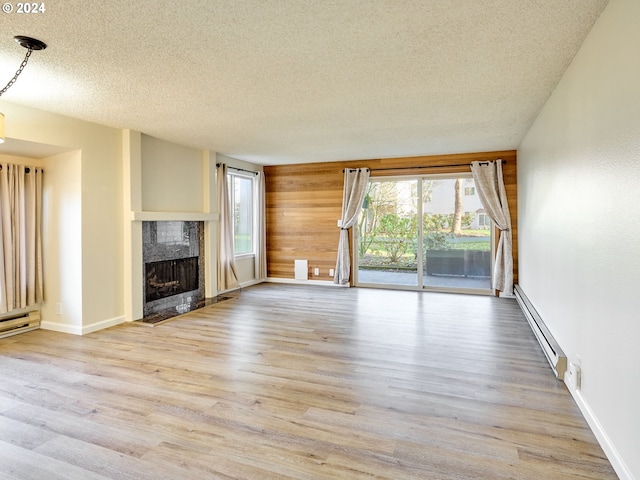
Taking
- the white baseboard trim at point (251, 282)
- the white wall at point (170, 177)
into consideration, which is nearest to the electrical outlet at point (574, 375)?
the white wall at point (170, 177)

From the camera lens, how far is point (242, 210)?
746 cm

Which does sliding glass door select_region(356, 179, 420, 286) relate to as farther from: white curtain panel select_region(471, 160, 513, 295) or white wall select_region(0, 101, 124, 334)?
white wall select_region(0, 101, 124, 334)

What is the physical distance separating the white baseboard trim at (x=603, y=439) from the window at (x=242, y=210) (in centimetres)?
585

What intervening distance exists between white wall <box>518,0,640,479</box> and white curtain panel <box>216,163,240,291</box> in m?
5.01

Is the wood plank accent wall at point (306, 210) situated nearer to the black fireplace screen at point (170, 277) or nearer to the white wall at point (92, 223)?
the black fireplace screen at point (170, 277)

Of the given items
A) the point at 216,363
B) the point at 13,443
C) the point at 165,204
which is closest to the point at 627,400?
the point at 216,363

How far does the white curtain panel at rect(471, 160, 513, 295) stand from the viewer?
6.12 metres

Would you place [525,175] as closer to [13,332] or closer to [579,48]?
[579,48]

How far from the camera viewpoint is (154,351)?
3.71m

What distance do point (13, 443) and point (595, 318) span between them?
3510mm

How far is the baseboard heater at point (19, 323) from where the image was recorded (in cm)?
422

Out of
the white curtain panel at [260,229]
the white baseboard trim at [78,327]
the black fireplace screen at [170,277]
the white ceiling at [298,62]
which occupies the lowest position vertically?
the white baseboard trim at [78,327]

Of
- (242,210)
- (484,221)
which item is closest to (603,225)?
(484,221)

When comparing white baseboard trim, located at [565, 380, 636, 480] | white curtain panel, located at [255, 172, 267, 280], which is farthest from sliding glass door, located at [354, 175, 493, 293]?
white baseboard trim, located at [565, 380, 636, 480]
